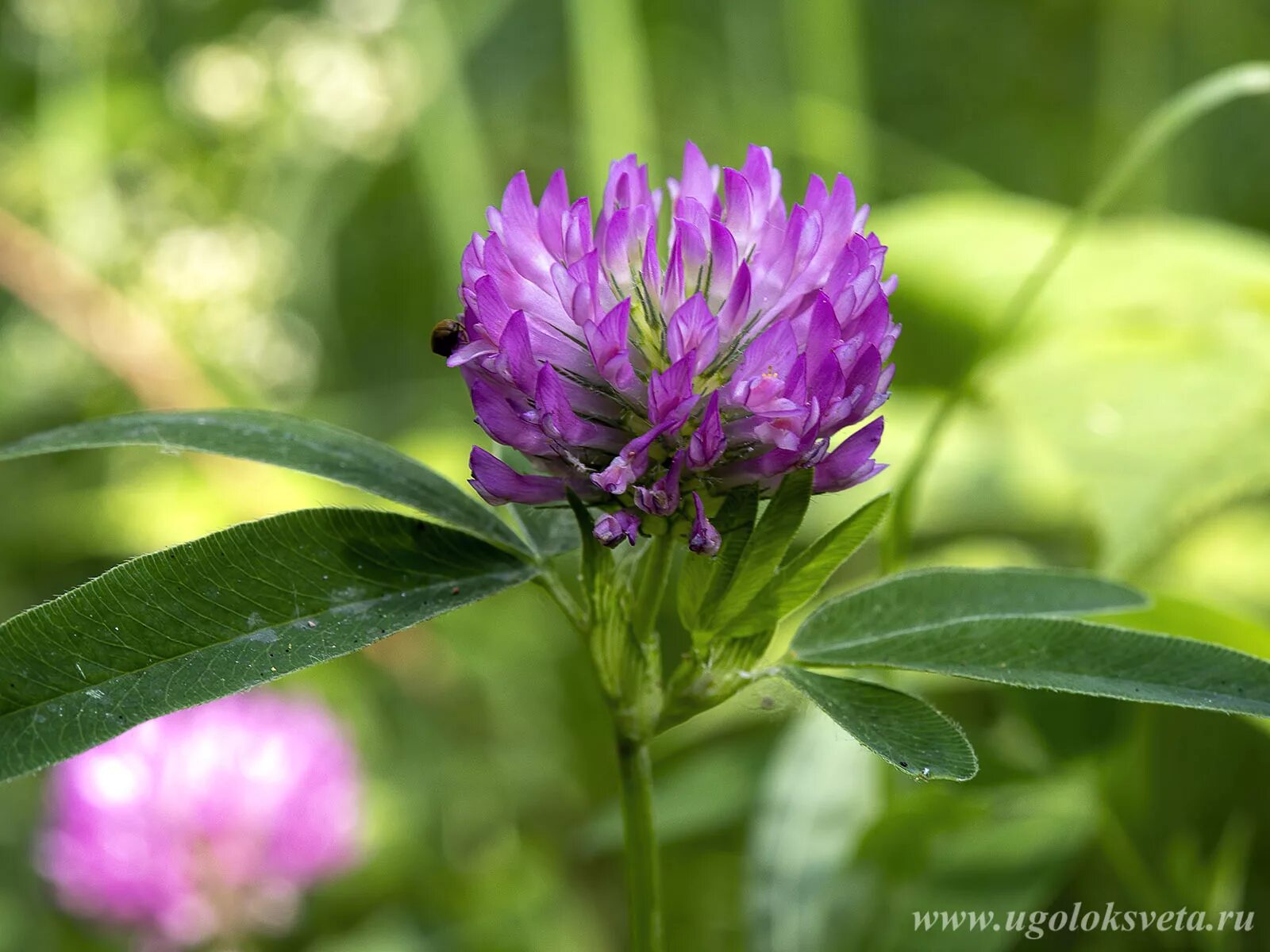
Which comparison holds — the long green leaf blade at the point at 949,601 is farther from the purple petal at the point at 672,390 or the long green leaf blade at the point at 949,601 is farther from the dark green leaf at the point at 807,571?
the purple petal at the point at 672,390

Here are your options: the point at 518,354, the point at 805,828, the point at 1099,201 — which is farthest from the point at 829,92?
the point at 518,354

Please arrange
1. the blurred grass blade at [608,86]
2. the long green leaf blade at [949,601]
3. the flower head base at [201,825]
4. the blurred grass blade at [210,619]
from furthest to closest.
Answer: the blurred grass blade at [608,86] → the flower head base at [201,825] → the long green leaf blade at [949,601] → the blurred grass blade at [210,619]

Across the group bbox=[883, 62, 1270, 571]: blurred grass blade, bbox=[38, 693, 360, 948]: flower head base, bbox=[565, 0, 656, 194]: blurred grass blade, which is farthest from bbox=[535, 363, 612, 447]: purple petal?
bbox=[565, 0, 656, 194]: blurred grass blade

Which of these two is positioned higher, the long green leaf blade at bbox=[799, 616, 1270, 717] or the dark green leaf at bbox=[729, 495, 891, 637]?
the dark green leaf at bbox=[729, 495, 891, 637]

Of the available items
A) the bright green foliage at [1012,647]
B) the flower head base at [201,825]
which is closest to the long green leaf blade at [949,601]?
the bright green foliage at [1012,647]

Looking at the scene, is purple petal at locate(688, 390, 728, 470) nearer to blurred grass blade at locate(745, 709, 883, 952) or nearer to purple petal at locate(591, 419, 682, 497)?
purple petal at locate(591, 419, 682, 497)
